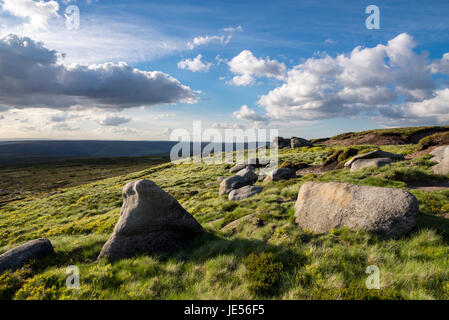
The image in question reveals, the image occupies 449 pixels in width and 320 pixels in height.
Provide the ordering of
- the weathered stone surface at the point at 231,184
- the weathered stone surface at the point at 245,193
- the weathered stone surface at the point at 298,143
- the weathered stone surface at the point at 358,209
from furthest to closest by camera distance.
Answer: the weathered stone surface at the point at 298,143 < the weathered stone surface at the point at 231,184 < the weathered stone surface at the point at 245,193 < the weathered stone surface at the point at 358,209

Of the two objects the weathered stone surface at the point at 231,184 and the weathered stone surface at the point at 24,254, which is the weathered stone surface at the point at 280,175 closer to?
the weathered stone surface at the point at 231,184

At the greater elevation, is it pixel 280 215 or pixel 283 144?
pixel 283 144

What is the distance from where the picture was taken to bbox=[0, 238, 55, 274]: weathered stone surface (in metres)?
7.14

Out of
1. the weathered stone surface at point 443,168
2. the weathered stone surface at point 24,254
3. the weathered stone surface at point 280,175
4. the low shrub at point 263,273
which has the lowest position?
the weathered stone surface at point 24,254

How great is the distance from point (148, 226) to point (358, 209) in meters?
7.75

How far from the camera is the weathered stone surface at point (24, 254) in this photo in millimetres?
7141

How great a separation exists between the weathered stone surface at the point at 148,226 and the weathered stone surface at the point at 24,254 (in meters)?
2.42

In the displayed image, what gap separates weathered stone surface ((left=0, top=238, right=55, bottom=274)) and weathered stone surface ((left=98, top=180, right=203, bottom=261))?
242 centimetres

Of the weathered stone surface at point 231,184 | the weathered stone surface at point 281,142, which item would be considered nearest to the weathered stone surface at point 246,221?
the weathered stone surface at point 231,184
